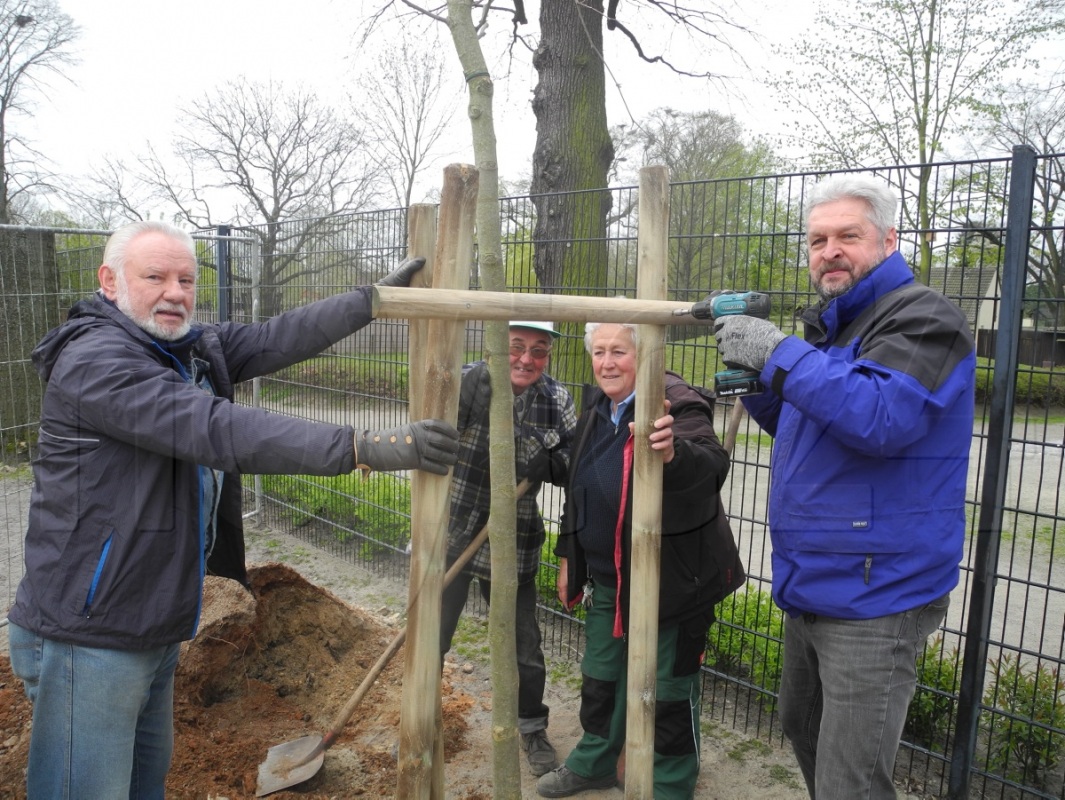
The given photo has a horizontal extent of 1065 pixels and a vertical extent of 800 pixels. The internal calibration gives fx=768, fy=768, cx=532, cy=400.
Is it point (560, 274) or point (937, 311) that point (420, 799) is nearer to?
point (937, 311)

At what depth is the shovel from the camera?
2.85 metres

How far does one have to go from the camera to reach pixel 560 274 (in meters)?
4.30

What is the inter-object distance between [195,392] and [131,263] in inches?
17.8

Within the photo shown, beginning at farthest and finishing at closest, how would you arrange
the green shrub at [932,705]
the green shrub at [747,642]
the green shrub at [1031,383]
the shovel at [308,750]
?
the green shrub at [747,642], the green shrub at [932,705], the shovel at [308,750], the green shrub at [1031,383]

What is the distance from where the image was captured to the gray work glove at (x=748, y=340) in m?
1.94

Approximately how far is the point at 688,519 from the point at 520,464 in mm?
741

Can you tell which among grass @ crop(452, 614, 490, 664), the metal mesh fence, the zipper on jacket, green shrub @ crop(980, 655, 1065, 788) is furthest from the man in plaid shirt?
green shrub @ crop(980, 655, 1065, 788)

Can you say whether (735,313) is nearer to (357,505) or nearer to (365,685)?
(365,685)

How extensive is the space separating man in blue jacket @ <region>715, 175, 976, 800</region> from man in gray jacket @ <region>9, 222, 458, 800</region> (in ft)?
3.13

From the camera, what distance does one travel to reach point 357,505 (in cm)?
544

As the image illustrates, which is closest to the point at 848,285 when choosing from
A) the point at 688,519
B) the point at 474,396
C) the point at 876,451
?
the point at 876,451

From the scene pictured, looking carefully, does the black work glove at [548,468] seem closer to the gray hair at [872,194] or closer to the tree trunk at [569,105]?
the gray hair at [872,194]

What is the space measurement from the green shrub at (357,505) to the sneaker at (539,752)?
57.9 inches

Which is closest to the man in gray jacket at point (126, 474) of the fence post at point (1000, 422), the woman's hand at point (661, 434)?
the woman's hand at point (661, 434)
